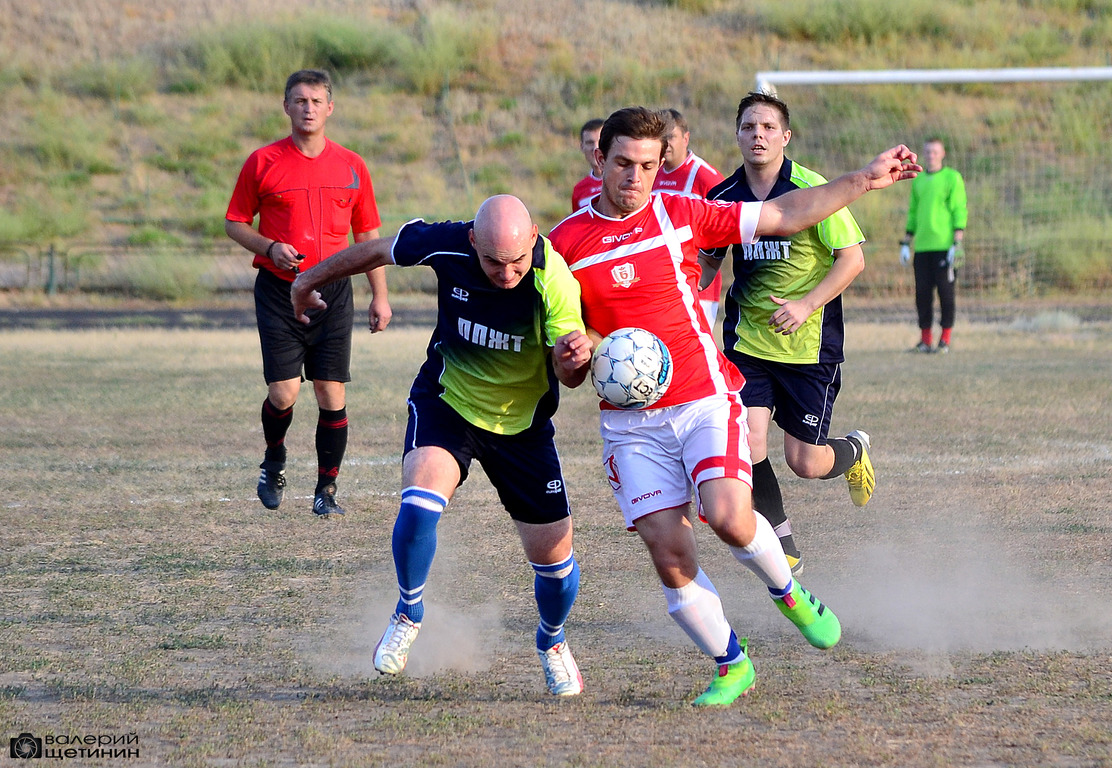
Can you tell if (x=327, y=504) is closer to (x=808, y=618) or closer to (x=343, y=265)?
(x=343, y=265)

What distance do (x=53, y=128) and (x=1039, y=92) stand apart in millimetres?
22549

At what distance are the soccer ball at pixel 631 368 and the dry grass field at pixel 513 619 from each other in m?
0.95

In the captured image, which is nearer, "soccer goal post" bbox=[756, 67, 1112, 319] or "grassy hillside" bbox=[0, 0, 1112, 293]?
"soccer goal post" bbox=[756, 67, 1112, 319]

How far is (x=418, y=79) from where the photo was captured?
3428 centimetres

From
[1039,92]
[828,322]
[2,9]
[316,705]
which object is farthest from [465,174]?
[316,705]

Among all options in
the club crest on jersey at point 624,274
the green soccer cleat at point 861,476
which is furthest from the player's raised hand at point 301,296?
the green soccer cleat at point 861,476

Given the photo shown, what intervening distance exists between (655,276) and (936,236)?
1090cm

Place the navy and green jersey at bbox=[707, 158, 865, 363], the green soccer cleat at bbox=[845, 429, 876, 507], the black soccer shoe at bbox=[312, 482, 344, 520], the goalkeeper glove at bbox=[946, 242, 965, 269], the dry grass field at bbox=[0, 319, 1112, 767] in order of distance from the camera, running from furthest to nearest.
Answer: the goalkeeper glove at bbox=[946, 242, 965, 269] < the black soccer shoe at bbox=[312, 482, 344, 520] < the green soccer cleat at bbox=[845, 429, 876, 507] < the navy and green jersey at bbox=[707, 158, 865, 363] < the dry grass field at bbox=[0, 319, 1112, 767]

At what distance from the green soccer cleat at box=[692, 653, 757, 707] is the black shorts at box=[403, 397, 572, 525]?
754 millimetres

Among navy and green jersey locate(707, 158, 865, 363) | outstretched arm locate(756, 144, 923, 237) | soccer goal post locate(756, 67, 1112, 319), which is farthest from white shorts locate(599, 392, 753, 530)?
soccer goal post locate(756, 67, 1112, 319)

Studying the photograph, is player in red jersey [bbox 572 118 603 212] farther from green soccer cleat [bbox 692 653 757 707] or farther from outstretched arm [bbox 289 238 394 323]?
green soccer cleat [bbox 692 653 757 707]

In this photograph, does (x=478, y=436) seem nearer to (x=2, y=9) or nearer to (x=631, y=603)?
(x=631, y=603)

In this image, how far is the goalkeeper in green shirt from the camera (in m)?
14.3

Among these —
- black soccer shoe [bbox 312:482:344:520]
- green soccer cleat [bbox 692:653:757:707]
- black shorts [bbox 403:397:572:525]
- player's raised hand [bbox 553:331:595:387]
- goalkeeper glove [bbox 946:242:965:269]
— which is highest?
player's raised hand [bbox 553:331:595:387]
